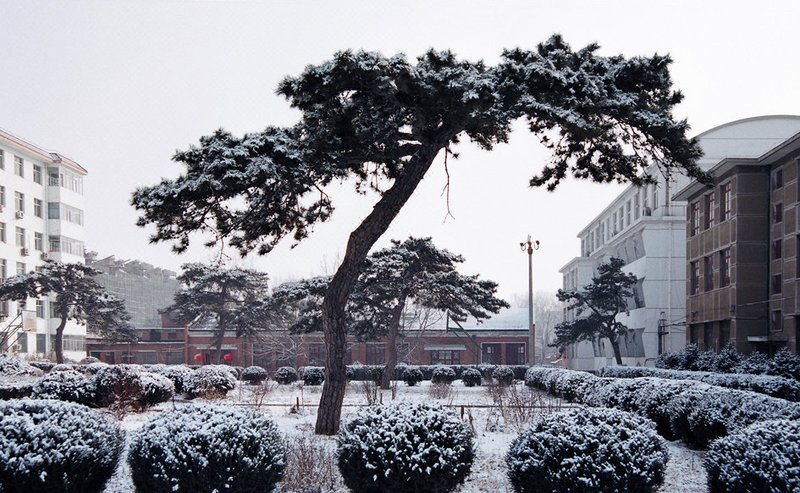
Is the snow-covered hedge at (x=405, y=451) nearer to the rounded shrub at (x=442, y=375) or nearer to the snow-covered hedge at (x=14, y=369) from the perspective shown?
the snow-covered hedge at (x=14, y=369)

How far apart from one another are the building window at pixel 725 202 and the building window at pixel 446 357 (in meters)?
28.3

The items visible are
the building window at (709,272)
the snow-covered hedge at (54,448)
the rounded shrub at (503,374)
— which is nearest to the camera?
the snow-covered hedge at (54,448)

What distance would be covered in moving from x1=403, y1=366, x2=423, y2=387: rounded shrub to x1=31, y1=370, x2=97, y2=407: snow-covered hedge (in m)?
20.9

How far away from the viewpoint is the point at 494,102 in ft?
41.7

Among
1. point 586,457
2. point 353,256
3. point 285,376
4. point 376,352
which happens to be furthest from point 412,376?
point 586,457

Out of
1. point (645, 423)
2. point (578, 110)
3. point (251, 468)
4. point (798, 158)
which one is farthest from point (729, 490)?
point (798, 158)

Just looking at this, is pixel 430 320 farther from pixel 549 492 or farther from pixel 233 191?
pixel 549 492

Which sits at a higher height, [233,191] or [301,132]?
[301,132]

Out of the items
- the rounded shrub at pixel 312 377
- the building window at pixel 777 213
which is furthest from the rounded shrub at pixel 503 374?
the building window at pixel 777 213

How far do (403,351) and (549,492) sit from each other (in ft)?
152

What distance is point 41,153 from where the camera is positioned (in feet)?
188

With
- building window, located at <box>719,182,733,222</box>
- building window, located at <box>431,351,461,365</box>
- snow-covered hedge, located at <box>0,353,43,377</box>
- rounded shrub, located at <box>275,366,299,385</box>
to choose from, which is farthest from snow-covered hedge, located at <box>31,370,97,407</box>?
building window, located at <box>431,351,461,365</box>

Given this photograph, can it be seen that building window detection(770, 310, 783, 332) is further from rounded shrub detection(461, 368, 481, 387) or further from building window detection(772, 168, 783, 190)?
rounded shrub detection(461, 368, 481, 387)

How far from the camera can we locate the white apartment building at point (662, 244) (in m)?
44.0
